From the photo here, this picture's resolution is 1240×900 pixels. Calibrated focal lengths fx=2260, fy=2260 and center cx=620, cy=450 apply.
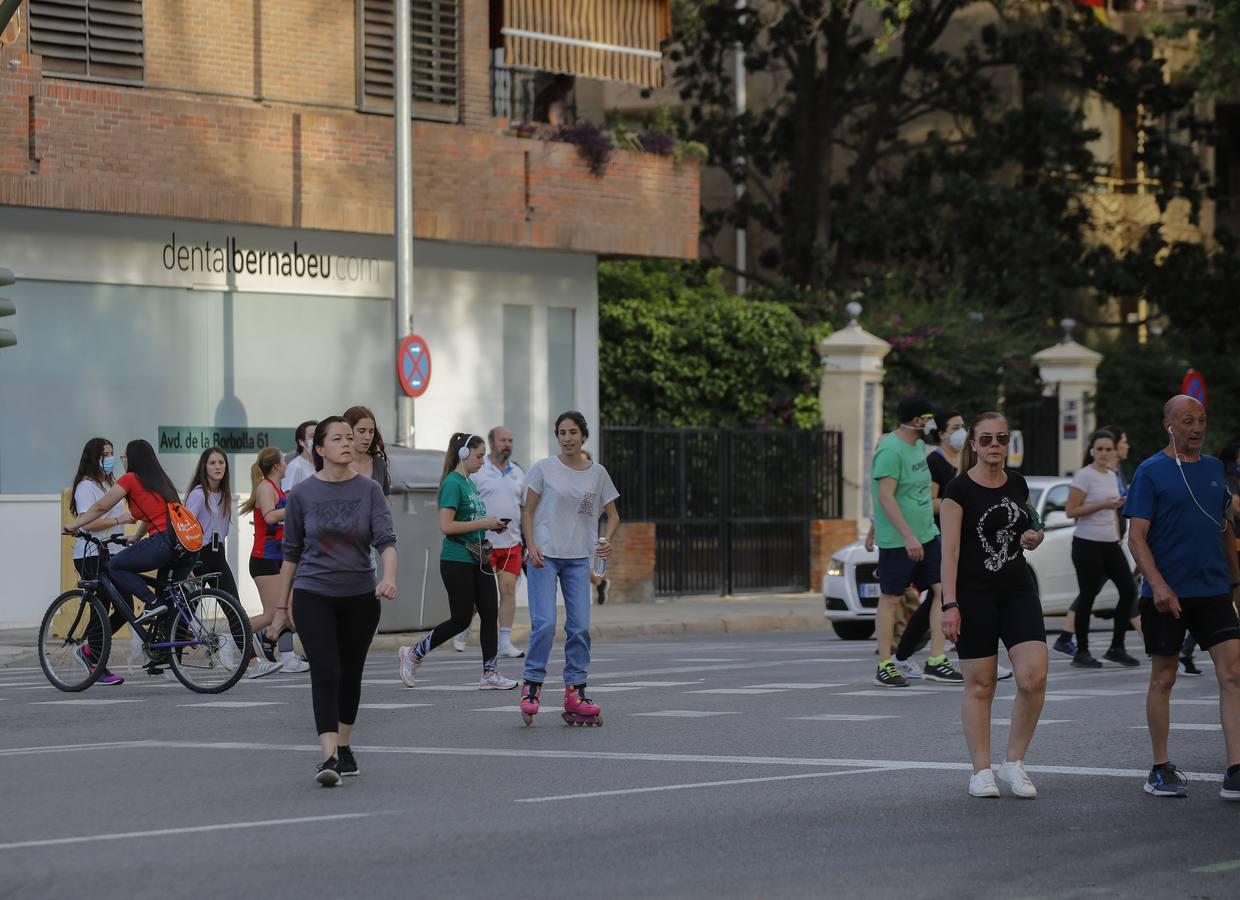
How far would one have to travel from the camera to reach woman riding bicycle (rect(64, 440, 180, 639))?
15.3m

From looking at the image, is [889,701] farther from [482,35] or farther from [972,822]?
[482,35]

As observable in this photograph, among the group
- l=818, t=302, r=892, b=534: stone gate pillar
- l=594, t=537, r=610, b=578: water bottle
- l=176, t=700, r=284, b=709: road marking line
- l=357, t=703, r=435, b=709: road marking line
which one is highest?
l=818, t=302, r=892, b=534: stone gate pillar

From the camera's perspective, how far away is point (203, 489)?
16.4m

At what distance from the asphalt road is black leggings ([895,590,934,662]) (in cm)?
57

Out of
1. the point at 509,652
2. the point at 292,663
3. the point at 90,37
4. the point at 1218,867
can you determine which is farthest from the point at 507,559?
the point at 1218,867

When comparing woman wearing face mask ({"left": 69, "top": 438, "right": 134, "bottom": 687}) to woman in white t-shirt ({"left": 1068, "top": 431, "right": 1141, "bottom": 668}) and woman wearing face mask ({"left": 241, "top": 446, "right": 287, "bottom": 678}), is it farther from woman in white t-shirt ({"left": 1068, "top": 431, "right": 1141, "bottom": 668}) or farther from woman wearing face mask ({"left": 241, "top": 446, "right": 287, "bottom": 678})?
woman in white t-shirt ({"left": 1068, "top": 431, "right": 1141, "bottom": 668})

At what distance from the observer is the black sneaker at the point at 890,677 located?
49.4ft

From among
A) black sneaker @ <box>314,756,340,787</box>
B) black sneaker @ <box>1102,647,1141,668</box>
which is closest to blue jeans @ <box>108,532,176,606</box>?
black sneaker @ <box>314,756,340,787</box>

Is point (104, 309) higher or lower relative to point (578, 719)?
higher

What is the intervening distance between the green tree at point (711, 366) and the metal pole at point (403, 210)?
712 cm

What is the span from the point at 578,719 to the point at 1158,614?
12.8ft

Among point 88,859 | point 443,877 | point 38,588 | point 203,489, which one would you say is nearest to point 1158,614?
point 443,877

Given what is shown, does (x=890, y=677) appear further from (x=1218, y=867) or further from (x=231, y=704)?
(x=1218, y=867)

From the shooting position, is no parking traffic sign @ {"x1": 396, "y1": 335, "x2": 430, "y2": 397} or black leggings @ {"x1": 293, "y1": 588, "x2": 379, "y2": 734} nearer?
black leggings @ {"x1": 293, "y1": 588, "x2": 379, "y2": 734}
